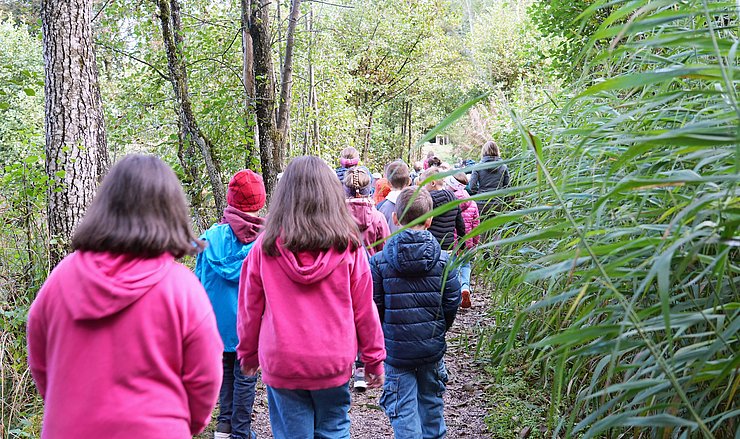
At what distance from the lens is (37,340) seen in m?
2.31

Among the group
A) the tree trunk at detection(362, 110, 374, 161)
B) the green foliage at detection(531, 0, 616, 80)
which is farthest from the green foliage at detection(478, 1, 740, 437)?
the tree trunk at detection(362, 110, 374, 161)

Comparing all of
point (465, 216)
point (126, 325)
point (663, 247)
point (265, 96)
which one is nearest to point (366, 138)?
point (265, 96)

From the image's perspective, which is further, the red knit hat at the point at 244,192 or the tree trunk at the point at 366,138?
the tree trunk at the point at 366,138

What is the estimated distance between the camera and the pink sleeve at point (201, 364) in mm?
2330

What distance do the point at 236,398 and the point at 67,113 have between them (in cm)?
252

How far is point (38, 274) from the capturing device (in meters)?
4.91

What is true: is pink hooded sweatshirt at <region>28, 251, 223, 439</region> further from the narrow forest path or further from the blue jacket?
the narrow forest path

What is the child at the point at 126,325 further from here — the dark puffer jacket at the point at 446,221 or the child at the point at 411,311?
the dark puffer jacket at the point at 446,221

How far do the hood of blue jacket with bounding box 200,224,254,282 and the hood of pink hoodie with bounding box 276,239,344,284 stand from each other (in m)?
1.17

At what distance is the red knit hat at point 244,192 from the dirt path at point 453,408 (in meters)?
1.74

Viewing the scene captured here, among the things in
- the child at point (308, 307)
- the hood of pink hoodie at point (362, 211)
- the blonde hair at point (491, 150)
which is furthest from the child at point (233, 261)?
the blonde hair at point (491, 150)

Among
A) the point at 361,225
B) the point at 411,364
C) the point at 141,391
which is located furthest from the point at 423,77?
the point at 141,391

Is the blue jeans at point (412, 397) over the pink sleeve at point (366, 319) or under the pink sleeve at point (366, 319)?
under

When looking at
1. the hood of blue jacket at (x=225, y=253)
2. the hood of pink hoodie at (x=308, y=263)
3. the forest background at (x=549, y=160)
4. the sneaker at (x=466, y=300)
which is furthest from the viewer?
the sneaker at (x=466, y=300)
